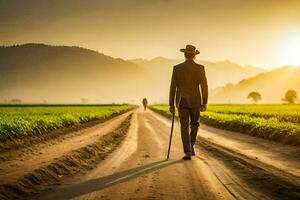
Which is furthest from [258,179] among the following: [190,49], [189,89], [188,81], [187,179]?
[190,49]

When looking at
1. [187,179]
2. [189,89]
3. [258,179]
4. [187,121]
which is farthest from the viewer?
[189,89]

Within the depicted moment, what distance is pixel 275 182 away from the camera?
24.9 ft

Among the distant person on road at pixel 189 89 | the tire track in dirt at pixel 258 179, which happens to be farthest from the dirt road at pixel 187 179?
the distant person on road at pixel 189 89

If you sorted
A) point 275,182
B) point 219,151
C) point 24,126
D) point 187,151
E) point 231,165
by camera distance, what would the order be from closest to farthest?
1. point 275,182
2. point 231,165
3. point 187,151
4. point 219,151
5. point 24,126

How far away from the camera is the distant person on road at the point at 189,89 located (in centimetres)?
1157

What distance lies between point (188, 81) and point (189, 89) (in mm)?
227

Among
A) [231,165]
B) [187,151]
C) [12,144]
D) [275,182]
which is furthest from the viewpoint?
[12,144]

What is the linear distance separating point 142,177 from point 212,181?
134 centimetres

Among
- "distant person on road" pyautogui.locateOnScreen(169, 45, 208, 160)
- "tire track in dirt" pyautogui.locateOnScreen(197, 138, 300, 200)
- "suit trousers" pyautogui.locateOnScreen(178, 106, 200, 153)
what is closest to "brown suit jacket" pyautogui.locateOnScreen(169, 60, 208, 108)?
"distant person on road" pyautogui.locateOnScreen(169, 45, 208, 160)

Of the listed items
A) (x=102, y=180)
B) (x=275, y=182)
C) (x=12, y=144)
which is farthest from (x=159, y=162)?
(x=12, y=144)

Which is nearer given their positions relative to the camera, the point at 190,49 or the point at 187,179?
the point at 187,179

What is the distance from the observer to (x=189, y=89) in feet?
38.6

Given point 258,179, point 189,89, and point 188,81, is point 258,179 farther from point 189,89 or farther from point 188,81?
point 188,81

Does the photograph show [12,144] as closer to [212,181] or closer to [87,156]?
[87,156]
